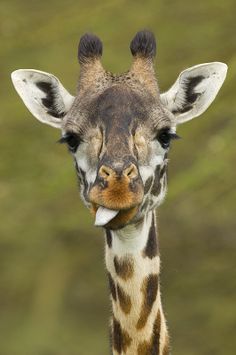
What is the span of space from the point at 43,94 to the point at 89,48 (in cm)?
80

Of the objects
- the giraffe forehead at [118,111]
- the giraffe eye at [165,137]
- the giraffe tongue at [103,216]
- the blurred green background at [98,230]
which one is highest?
the giraffe forehead at [118,111]

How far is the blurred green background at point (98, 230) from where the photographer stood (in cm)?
2697

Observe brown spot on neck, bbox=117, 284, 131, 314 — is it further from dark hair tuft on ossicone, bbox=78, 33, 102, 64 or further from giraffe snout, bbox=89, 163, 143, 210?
dark hair tuft on ossicone, bbox=78, 33, 102, 64

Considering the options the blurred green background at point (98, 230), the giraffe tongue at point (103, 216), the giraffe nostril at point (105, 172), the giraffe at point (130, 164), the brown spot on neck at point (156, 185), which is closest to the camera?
the giraffe tongue at point (103, 216)

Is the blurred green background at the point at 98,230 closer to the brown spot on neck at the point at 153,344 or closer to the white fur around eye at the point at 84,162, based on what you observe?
the brown spot on neck at the point at 153,344

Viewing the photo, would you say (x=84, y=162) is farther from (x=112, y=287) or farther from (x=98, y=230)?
(x=98, y=230)

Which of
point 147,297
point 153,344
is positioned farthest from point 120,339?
point 147,297

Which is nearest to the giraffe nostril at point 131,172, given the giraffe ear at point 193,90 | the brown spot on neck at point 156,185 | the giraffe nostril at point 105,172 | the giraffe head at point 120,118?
the giraffe head at point 120,118

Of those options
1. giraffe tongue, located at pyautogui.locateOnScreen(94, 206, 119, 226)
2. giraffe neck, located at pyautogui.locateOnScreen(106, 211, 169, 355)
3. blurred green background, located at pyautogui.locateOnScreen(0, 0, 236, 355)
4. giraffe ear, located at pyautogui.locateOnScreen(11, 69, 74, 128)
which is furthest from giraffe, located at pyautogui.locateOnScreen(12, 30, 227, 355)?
blurred green background, located at pyautogui.locateOnScreen(0, 0, 236, 355)

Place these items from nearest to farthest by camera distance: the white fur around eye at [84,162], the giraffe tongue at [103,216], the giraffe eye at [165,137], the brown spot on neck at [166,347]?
the giraffe tongue at [103,216] < the white fur around eye at [84,162] < the giraffe eye at [165,137] < the brown spot on neck at [166,347]

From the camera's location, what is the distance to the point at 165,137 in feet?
50.3

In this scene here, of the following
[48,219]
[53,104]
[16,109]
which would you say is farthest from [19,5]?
[53,104]

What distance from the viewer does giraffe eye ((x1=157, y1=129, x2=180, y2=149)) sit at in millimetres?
15266

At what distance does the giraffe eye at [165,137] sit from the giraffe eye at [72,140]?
0.91 m
